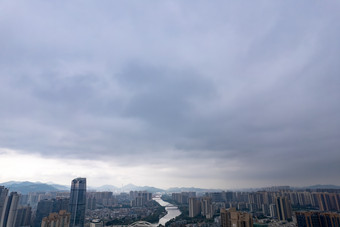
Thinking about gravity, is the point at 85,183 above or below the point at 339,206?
above

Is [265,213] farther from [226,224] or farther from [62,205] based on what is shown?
[62,205]

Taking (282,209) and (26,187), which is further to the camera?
(26,187)

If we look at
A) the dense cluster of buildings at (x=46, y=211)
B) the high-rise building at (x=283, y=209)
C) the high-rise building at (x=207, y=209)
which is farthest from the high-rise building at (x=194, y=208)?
the dense cluster of buildings at (x=46, y=211)

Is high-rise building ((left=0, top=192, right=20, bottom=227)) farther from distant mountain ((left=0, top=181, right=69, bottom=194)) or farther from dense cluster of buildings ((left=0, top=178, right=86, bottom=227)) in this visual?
distant mountain ((left=0, top=181, right=69, bottom=194))

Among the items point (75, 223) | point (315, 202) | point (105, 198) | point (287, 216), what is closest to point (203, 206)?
A: point (287, 216)

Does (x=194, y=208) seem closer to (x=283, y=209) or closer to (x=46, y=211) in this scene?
(x=283, y=209)

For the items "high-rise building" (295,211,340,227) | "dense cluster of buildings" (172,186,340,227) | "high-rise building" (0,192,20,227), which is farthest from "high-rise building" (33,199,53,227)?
"high-rise building" (295,211,340,227)

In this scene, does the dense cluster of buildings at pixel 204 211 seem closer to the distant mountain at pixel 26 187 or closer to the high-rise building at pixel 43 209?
the high-rise building at pixel 43 209

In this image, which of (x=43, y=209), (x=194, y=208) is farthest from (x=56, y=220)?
(x=194, y=208)
